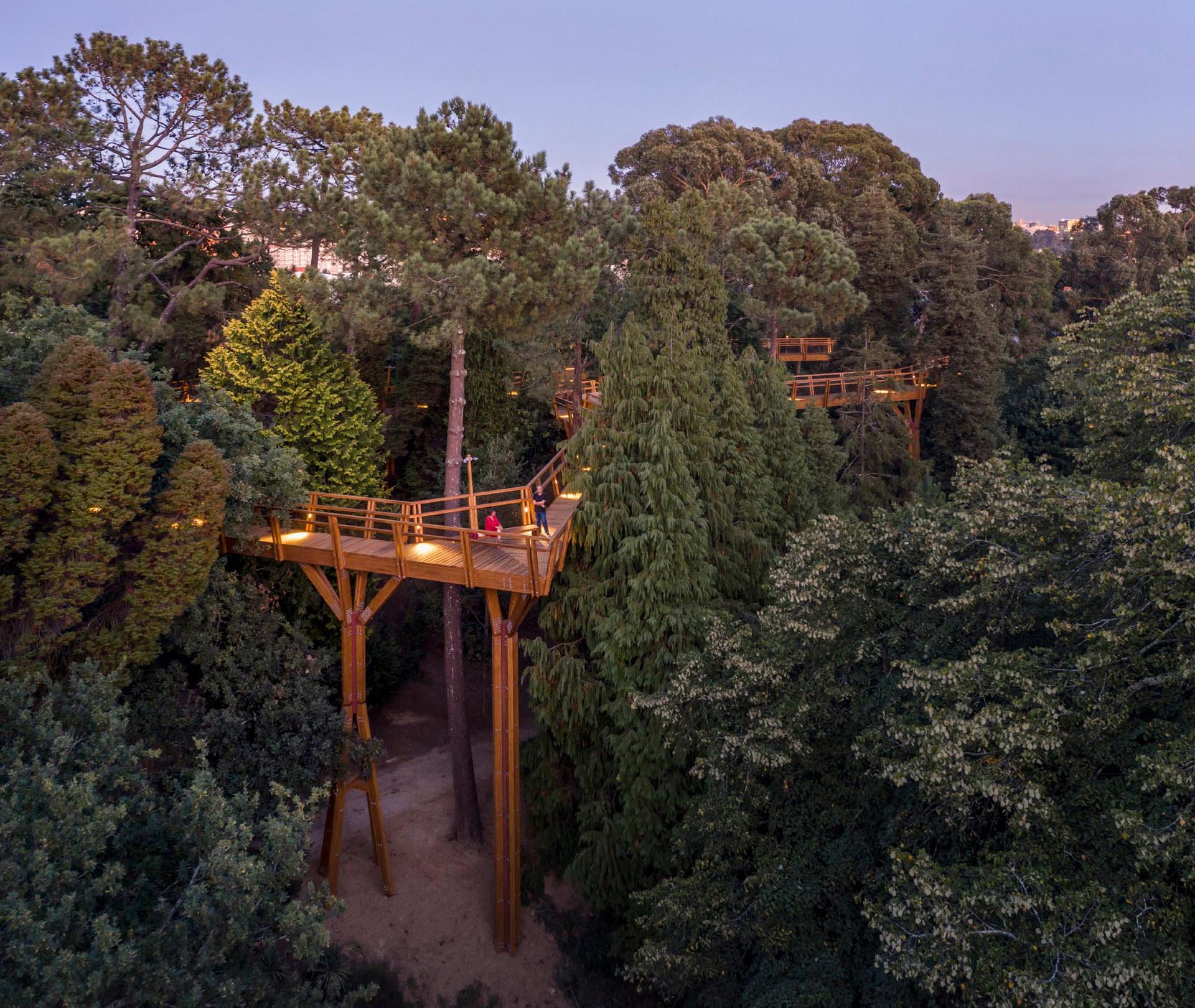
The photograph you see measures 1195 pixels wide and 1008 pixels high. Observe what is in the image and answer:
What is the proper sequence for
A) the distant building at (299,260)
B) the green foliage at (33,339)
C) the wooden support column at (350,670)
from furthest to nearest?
the distant building at (299,260) < the wooden support column at (350,670) < the green foliage at (33,339)

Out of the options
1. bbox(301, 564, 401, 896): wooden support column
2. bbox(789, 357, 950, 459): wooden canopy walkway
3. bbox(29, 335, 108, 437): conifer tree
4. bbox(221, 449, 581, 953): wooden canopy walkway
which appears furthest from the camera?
bbox(789, 357, 950, 459): wooden canopy walkway

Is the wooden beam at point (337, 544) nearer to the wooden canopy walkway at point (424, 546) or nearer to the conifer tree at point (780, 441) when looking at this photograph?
the wooden canopy walkway at point (424, 546)

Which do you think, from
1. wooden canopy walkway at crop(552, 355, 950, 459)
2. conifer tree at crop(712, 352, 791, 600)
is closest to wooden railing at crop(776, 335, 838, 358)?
wooden canopy walkway at crop(552, 355, 950, 459)

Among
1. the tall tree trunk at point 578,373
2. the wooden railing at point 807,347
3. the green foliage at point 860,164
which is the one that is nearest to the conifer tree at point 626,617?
the tall tree trunk at point 578,373

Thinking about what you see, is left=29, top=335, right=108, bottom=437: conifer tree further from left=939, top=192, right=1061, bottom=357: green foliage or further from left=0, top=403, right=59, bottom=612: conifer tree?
left=939, top=192, right=1061, bottom=357: green foliage

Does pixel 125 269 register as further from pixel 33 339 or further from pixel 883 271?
pixel 883 271
